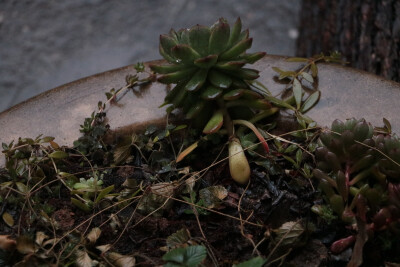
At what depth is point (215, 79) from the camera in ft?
3.55

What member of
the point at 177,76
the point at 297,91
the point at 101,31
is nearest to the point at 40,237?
the point at 177,76

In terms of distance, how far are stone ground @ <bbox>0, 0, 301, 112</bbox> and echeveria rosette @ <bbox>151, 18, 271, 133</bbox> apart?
5.84 ft

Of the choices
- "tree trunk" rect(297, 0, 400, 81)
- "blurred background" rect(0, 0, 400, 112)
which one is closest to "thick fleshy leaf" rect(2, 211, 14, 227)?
"tree trunk" rect(297, 0, 400, 81)

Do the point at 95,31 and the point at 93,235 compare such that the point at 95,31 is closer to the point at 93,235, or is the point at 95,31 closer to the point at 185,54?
the point at 185,54

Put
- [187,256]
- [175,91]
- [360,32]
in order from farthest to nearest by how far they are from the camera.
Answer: [360,32]
[175,91]
[187,256]

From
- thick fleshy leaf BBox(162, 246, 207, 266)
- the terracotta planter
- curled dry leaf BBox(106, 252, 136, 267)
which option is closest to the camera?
thick fleshy leaf BBox(162, 246, 207, 266)

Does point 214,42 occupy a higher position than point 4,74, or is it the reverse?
point 214,42

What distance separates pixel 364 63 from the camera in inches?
76.6

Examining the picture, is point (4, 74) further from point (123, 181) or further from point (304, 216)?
point (304, 216)

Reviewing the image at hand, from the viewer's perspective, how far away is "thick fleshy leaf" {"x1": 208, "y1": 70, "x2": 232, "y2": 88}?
107 centimetres

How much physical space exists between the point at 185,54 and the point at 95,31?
2133mm

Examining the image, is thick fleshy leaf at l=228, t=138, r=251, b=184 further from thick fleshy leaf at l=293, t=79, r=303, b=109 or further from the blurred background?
the blurred background

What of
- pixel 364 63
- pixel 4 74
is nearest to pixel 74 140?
pixel 364 63

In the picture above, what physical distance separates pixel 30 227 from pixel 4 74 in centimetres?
209
